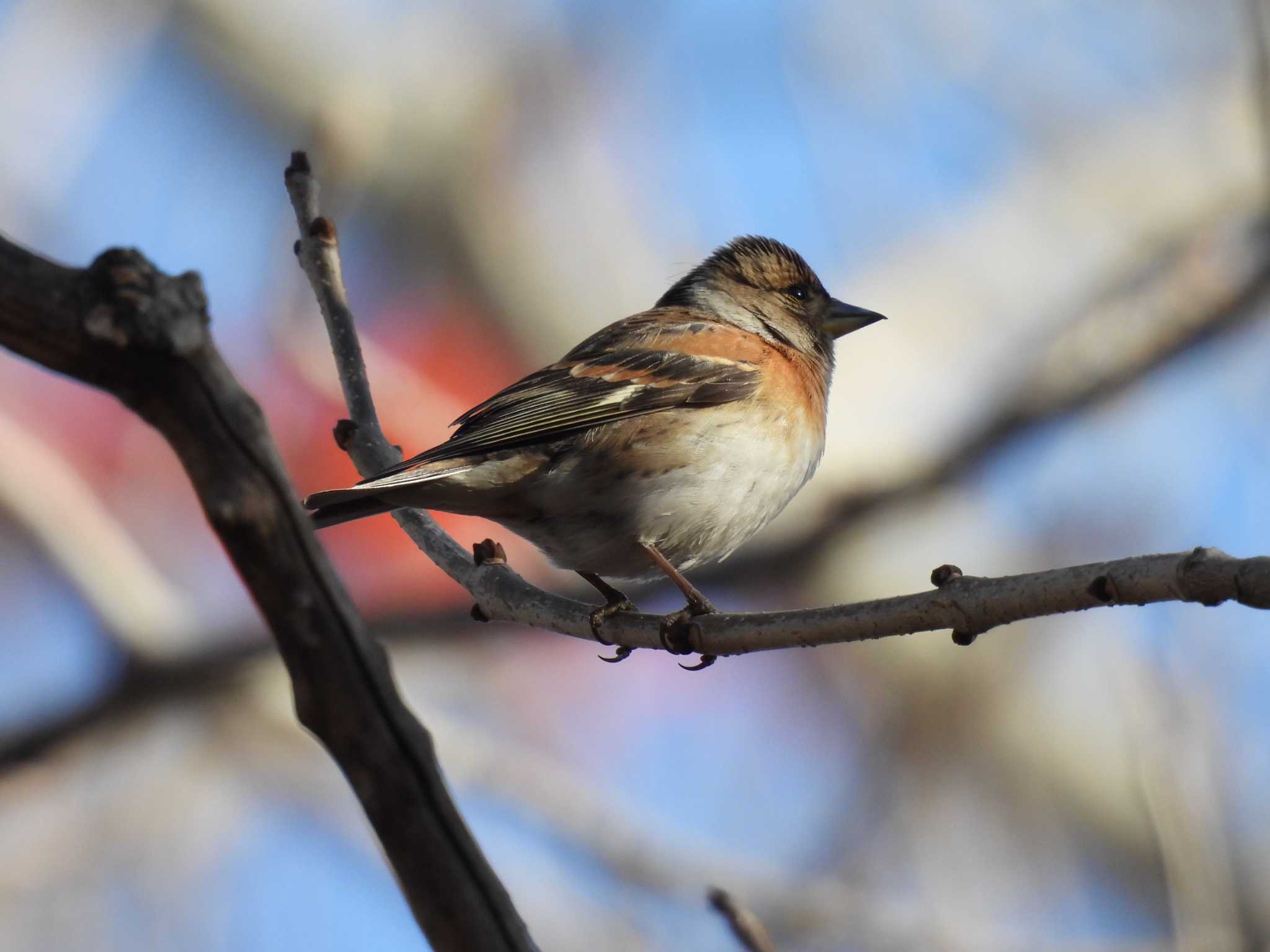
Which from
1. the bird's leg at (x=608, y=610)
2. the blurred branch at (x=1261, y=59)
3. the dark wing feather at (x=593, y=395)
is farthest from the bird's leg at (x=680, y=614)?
the blurred branch at (x=1261, y=59)

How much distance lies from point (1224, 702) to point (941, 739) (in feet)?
8.84

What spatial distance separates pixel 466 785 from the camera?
18.6 ft

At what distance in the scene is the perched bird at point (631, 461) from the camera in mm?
4344

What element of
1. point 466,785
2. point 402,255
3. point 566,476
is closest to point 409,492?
point 566,476

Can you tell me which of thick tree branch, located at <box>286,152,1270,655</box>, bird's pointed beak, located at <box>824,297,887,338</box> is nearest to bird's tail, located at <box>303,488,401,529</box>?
thick tree branch, located at <box>286,152,1270,655</box>

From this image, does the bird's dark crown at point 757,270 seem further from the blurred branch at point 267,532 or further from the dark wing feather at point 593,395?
the blurred branch at point 267,532

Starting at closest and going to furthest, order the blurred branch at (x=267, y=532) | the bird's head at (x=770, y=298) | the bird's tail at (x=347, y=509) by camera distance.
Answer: the blurred branch at (x=267, y=532)
the bird's tail at (x=347, y=509)
the bird's head at (x=770, y=298)

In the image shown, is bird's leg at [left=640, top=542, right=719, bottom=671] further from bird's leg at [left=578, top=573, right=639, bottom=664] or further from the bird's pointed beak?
the bird's pointed beak

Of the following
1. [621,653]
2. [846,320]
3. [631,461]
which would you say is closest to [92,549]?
[631,461]

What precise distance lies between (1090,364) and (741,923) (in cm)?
519

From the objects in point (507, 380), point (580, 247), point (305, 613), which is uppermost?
point (580, 247)

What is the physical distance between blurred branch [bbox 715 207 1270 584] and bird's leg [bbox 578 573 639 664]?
6.43 feet

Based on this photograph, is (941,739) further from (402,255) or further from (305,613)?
(305,613)

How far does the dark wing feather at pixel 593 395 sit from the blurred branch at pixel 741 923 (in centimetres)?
203
